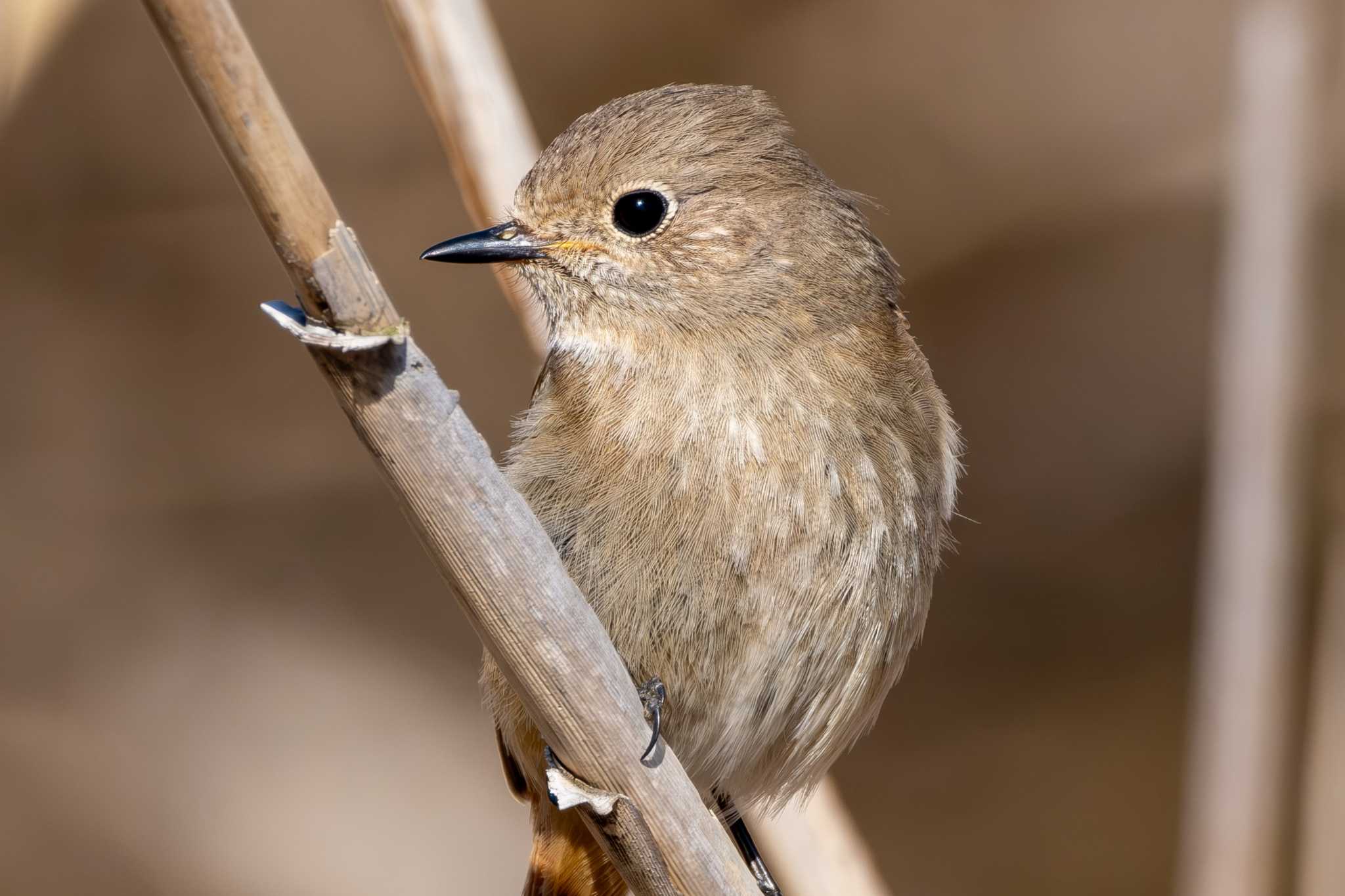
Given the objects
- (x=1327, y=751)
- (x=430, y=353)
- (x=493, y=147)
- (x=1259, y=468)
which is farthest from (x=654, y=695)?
(x=430, y=353)

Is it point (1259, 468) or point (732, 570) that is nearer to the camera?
point (732, 570)

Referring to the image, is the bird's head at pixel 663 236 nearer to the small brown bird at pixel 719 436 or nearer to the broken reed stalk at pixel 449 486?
the small brown bird at pixel 719 436

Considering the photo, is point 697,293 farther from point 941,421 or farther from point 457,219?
point 457,219

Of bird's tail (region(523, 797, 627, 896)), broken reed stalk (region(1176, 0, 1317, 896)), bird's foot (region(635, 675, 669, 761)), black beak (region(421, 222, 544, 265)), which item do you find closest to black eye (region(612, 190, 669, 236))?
black beak (region(421, 222, 544, 265))

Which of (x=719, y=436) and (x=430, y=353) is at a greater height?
(x=719, y=436)

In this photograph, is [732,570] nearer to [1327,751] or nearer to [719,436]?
[719,436]
